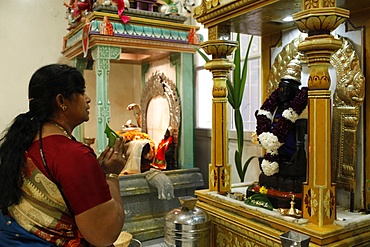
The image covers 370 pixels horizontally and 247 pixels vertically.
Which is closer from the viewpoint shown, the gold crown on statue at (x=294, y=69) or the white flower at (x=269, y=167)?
the white flower at (x=269, y=167)

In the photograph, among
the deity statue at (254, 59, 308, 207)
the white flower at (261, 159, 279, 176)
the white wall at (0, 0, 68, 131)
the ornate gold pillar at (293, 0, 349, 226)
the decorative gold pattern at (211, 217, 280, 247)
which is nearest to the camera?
the ornate gold pillar at (293, 0, 349, 226)

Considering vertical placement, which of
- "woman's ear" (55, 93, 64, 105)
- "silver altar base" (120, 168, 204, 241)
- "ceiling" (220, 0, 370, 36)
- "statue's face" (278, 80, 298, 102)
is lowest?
"silver altar base" (120, 168, 204, 241)

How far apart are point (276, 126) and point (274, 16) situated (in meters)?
0.71

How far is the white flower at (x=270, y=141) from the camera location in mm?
2307

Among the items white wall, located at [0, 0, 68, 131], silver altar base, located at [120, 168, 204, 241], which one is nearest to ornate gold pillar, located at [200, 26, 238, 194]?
silver altar base, located at [120, 168, 204, 241]

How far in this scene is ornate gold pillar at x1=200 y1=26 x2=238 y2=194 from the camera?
104 inches

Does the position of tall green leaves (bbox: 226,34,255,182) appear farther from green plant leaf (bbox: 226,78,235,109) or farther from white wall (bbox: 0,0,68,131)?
white wall (bbox: 0,0,68,131)

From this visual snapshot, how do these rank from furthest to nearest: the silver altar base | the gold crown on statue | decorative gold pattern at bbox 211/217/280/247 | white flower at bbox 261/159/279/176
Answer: the silver altar base, the gold crown on statue, white flower at bbox 261/159/279/176, decorative gold pattern at bbox 211/217/280/247

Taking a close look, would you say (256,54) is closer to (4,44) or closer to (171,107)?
(171,107)

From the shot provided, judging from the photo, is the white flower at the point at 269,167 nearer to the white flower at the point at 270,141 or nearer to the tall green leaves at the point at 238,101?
the white flower at the point at 270,141

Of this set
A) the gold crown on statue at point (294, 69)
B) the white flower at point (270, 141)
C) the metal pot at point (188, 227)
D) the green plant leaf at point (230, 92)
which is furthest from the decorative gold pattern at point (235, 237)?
the green plant leaf at point (230, 92)

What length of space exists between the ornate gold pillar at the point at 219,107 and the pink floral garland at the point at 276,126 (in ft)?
1.01

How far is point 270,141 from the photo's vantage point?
2318 mm

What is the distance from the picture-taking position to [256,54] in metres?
3.59
